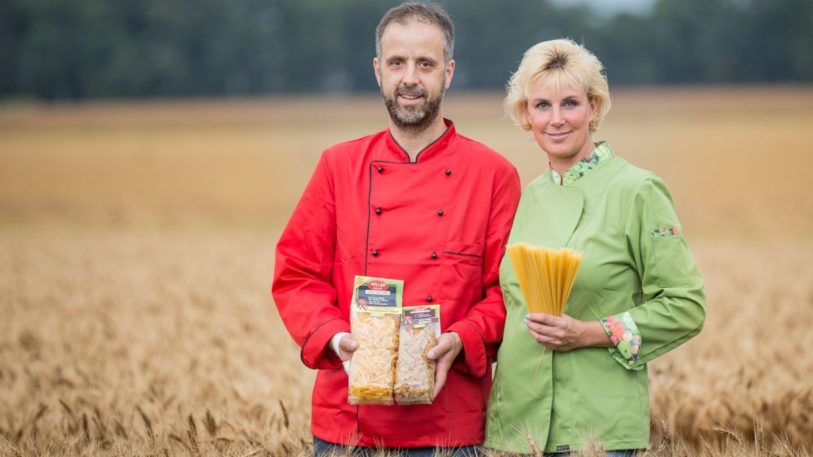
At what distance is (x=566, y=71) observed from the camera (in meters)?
3.39

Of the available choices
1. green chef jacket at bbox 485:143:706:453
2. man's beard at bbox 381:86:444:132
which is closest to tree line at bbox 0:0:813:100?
man's beard at bbox 381:86:444:132

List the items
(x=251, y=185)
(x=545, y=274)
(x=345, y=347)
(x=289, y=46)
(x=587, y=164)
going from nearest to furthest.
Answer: (x=545, y=274) < (x=345, y=347) < (x=587, y=164) < (x=251, y=185) < (x=289, y=46)

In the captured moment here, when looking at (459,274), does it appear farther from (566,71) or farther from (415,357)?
(566,71)

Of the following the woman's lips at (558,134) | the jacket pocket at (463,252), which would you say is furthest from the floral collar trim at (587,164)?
the jacket pocket at (463,252)

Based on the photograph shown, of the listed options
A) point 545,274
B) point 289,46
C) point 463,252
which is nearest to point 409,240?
point 463,252

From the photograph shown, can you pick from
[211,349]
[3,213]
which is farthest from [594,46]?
[211,349]

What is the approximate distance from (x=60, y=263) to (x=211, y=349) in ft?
21.7

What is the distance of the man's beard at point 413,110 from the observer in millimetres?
3518

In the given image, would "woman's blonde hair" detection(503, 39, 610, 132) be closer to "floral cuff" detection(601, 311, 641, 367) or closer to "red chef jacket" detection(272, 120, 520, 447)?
"red chef jacket" detection(272, 120, 520, 447)

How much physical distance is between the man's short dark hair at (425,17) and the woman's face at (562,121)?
1.34 ft

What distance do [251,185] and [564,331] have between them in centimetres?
Result: 2253

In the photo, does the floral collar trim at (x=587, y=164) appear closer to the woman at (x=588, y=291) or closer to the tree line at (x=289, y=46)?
the woman at (x=588, y=291)

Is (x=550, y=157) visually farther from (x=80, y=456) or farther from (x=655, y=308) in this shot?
(x=80, y=456)

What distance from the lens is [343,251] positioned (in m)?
3.67
